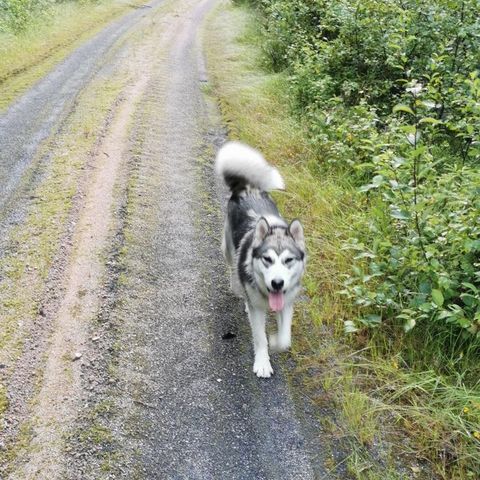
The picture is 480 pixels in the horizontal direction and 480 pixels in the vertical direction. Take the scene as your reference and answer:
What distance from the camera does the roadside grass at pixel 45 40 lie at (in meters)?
10.7

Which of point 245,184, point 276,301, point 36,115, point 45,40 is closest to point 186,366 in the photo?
point 276,301

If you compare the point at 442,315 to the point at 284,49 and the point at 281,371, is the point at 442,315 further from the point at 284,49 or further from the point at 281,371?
the point at 284,49

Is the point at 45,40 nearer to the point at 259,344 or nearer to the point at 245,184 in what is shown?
the point at 245,184

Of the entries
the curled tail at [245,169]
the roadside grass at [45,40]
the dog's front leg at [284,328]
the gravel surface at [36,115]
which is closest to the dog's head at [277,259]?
the dog's front leg at [284,328]

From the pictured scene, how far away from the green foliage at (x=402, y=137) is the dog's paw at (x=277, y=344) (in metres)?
0.52

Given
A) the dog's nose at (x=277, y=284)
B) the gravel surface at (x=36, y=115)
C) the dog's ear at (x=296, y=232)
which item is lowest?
the gravel surface at (x=36, y=115)

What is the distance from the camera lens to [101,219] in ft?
18.8

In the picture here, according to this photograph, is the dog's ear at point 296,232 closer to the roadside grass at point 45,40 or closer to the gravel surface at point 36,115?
the gravel surface at point 36,115

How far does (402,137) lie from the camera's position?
4871 mm

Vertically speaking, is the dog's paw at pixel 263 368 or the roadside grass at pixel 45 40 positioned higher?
the roadside grass at pixel 45 40

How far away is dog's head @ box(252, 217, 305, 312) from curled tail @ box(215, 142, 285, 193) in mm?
895

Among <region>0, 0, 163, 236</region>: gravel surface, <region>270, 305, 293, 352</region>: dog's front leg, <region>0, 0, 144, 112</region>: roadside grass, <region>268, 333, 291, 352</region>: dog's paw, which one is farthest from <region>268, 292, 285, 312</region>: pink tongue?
<region>0, 0, 144, 112</region>: roadside grass

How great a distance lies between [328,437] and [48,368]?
218 centimetres

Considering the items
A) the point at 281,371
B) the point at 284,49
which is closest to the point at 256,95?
the point at 284,49
